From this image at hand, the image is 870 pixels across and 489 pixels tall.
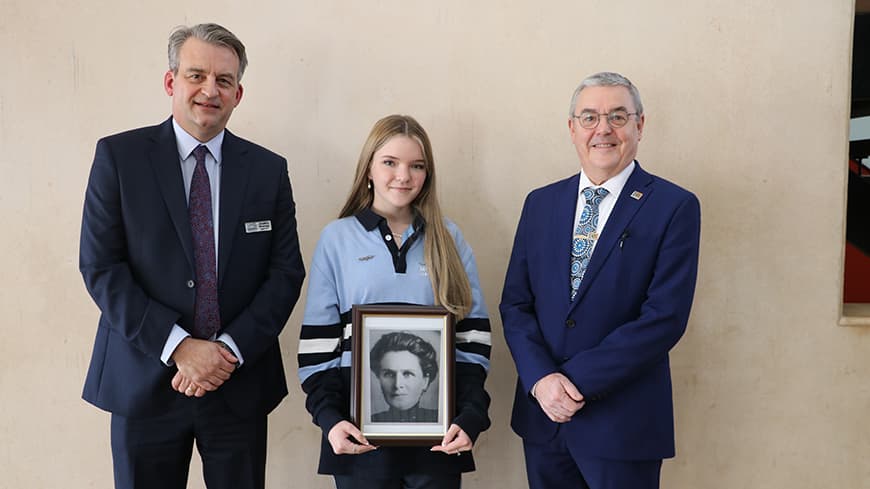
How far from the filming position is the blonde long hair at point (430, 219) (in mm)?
2236

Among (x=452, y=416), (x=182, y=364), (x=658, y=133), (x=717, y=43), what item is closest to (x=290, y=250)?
(x=182, y=364)

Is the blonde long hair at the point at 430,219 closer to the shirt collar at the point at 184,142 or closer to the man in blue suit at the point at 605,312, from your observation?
the man in blue suit at the point at 605,312

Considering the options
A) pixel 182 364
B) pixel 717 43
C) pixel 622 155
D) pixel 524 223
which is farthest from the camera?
pixel 717 43

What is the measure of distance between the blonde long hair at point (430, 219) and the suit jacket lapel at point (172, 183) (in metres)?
0.55

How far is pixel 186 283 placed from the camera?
2100 mm

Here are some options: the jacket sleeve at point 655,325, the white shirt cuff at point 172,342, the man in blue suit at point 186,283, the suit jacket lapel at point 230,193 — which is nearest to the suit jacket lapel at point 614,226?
the jacket sleeve at point 655,325

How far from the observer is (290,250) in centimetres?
230

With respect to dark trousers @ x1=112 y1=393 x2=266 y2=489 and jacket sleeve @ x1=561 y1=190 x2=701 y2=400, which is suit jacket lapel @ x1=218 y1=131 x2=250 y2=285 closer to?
dark trousers @ x1=112 y1=393 x2=266 y2=489

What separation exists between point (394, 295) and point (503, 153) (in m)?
0.99

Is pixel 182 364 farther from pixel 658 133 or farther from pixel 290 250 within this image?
pixel 658 133

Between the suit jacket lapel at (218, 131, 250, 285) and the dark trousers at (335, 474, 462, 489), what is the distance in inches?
30.2

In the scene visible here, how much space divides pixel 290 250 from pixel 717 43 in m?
2.00

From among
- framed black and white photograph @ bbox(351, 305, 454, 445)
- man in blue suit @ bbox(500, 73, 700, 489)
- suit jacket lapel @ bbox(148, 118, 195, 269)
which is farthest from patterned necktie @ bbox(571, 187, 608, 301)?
suit jacket lapel @ bbox(148, 118, 195, 269)

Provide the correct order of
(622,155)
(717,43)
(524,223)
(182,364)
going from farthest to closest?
(717,43)
(524,223)
(622,155)
(182,364)
